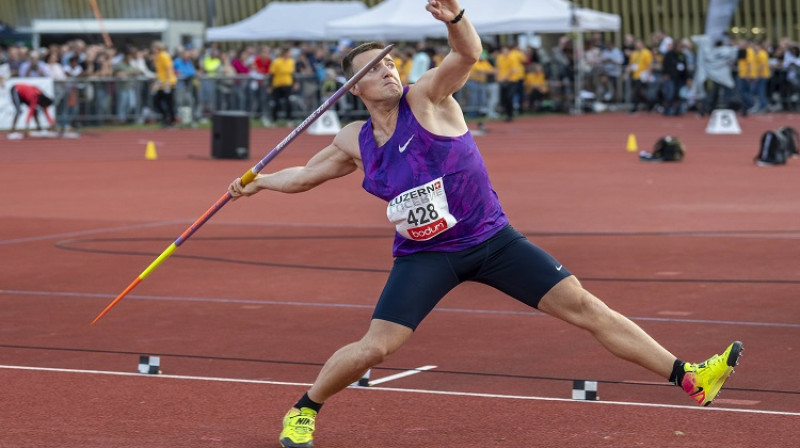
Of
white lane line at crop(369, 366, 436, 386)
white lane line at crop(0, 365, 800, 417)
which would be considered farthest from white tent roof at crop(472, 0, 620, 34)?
white lane line at crop(0, 365, 800, 417)

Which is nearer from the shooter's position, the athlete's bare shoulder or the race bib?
the race bib

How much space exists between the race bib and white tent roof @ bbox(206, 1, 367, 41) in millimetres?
34034

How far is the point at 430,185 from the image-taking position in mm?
5855

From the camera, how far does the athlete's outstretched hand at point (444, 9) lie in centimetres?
551

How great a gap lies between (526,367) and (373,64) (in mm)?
2618

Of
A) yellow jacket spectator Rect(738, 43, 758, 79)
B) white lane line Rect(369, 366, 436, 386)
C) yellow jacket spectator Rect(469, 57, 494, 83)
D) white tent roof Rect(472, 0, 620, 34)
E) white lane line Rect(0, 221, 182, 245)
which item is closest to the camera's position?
white lane line Rect(369, 366, 436, 386)

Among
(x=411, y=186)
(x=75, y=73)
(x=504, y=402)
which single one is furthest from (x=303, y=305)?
(x=75, y=73)

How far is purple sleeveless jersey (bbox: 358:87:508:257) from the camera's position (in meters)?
5.86

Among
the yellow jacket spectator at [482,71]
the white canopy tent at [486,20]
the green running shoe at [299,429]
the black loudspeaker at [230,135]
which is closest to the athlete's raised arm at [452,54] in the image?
the green running shoe at [299,429]

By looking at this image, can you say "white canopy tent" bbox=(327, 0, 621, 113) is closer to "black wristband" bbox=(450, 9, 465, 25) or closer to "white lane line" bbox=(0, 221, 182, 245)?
"white lane line" bbox=(0, 221, 182, 245)

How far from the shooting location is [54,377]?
7664 millimetres

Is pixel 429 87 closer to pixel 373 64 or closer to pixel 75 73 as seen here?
pixel 373 64

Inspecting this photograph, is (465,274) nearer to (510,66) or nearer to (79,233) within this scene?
(79,233)

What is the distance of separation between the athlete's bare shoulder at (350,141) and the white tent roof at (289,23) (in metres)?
33.6
